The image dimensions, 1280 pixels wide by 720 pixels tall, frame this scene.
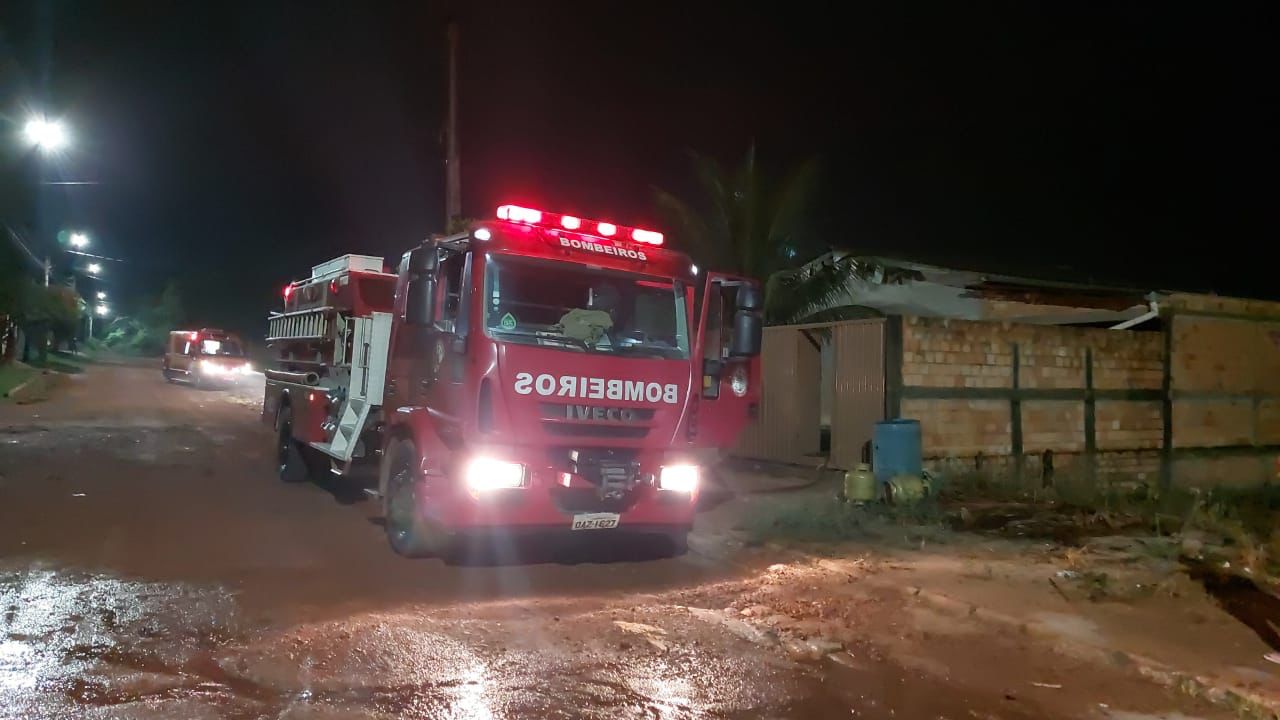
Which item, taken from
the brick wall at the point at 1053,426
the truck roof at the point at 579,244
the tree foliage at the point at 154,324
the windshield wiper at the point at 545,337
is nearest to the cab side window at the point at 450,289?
the truck roof at the point at 579,244

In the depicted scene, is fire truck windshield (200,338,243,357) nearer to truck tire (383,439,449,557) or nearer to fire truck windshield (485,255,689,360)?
truck tire (383,439,449,557)

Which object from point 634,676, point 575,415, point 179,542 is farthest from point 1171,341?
point 179,542

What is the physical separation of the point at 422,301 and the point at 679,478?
8.44 feet

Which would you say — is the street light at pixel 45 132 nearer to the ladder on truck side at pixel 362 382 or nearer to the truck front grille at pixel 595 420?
the ladder on truck side at pixel 362 382

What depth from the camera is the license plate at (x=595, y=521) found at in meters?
7.70

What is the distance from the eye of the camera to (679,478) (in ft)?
26.5

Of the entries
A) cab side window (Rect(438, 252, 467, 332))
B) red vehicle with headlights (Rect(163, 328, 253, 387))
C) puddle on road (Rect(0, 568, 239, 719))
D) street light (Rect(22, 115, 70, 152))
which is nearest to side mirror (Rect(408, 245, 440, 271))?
cab side window (Rect(438, 252, 467, 332))

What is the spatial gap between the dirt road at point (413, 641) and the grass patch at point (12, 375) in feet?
63.9

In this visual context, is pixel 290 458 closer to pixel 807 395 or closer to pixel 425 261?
pixel 425 261

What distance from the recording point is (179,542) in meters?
8.48

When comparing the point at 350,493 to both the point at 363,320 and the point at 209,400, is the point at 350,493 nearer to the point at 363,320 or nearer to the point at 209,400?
the point at 363,320

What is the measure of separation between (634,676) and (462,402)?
9.32 ft

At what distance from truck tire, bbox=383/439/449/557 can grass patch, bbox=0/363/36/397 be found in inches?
827

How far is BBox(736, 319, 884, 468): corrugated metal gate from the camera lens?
13648 millimetres
